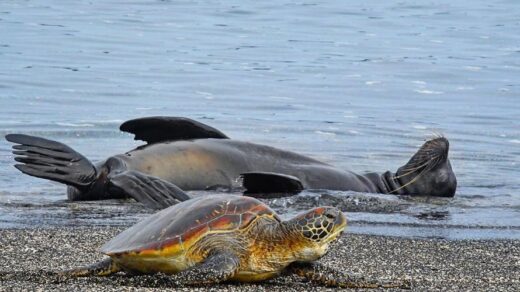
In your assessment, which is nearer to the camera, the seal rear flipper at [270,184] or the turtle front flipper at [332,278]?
the turtle front flipper at [332,278]

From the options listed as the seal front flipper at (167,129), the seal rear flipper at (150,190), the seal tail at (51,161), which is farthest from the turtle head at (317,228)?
the seal front flipper at (167,129)

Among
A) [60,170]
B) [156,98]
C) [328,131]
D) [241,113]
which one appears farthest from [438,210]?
[156,98]

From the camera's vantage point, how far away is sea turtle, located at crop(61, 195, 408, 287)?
20.2ft

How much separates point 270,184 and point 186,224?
3914 mm

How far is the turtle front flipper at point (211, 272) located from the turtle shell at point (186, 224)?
161 millimetres

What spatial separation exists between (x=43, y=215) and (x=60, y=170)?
448 mm

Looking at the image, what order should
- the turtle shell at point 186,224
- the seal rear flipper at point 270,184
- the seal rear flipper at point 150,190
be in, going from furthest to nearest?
the seal rear flipper at point 270,184 < the seal rear flipper at point 150,190 < the turtle shell at point 186,224

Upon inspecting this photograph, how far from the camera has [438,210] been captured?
34.0 feet

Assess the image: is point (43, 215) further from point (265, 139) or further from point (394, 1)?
point (394, 1)

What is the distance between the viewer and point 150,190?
8.91 meters

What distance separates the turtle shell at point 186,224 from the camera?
6164mm

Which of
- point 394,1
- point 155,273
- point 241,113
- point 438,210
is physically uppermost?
point 155,273

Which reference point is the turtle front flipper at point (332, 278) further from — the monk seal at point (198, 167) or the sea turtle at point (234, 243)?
the monk seal at point (198, 167)

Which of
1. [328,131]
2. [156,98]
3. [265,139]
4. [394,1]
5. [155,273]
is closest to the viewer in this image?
[155,273]
